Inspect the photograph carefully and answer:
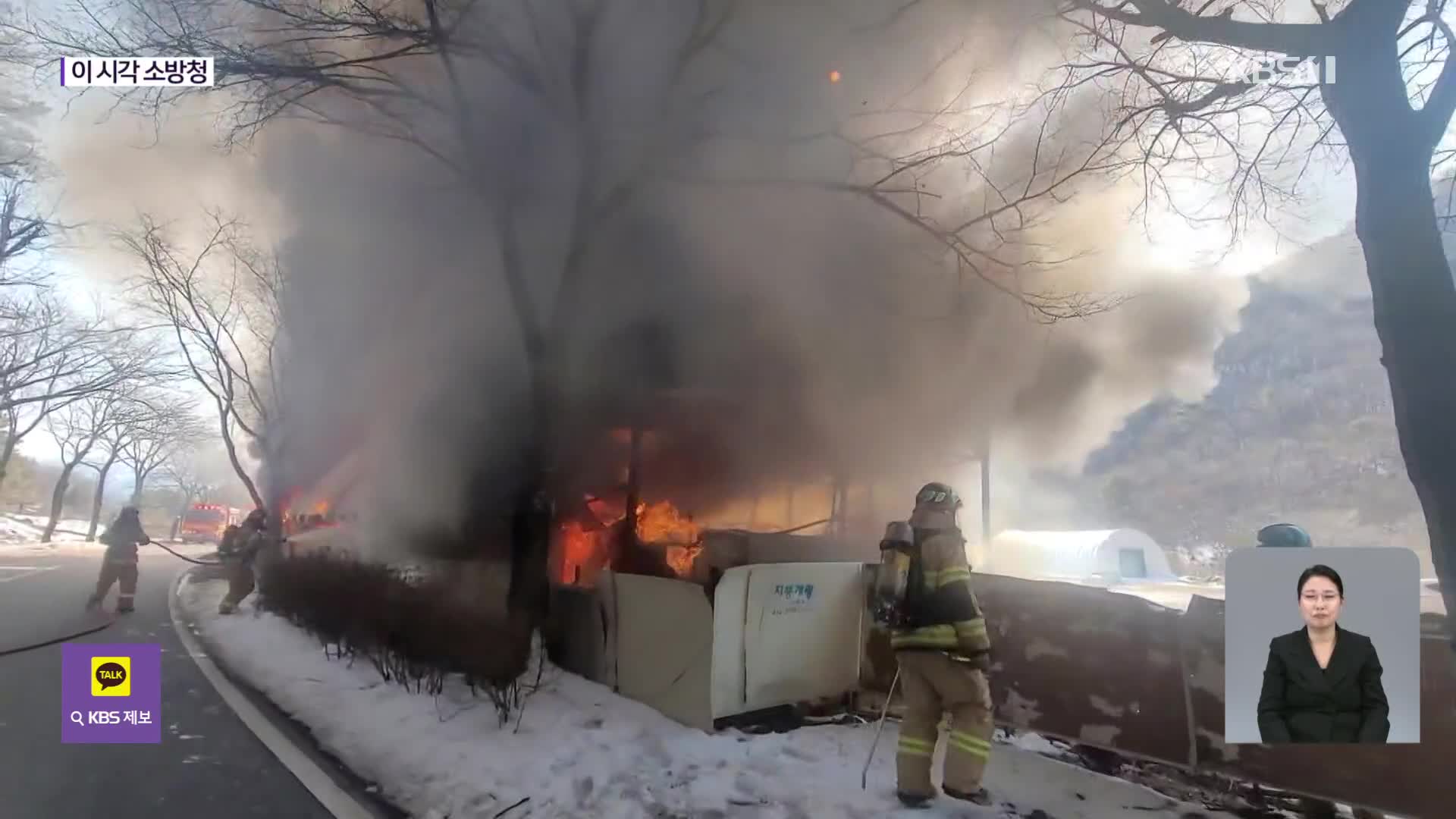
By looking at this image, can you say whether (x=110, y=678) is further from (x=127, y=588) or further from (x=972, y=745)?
(x=972, y=745)

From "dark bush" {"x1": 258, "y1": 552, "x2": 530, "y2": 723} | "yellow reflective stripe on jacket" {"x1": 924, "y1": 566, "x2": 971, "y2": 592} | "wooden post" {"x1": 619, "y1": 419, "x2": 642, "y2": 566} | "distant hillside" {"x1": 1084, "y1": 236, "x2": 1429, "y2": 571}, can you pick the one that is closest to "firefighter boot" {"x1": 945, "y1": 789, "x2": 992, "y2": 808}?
"yellow reflective stripe on jacket" {"x1": 924, "y1": 566, "x2": 971, "y2": 592}

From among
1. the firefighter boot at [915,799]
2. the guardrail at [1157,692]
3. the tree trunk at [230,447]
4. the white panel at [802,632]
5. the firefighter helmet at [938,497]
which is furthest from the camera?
the white panel at [802,632]

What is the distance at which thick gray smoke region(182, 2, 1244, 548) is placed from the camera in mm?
4371

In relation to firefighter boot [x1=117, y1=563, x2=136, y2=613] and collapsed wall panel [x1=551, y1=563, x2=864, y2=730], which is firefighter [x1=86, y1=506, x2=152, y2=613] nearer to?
firefighter boot [x1=117, y1=563, x2=136, y2=613]

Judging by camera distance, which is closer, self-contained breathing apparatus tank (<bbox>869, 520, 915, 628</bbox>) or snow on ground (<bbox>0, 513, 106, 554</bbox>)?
snow on ground (<bbox>0, 513, 106, 554</bbox>)

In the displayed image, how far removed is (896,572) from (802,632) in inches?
40.2

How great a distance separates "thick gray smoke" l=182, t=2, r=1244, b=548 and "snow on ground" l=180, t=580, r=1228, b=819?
1.20 m

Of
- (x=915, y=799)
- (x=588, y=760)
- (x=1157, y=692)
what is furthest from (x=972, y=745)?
(x=588, y=760)

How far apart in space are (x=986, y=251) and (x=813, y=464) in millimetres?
2848

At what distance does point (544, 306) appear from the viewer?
4.62m

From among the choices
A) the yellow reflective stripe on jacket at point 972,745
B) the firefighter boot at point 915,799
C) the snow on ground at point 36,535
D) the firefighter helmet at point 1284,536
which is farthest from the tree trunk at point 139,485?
the firefighter helmet at point 1284,536

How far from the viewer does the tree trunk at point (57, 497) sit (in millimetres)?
2635
